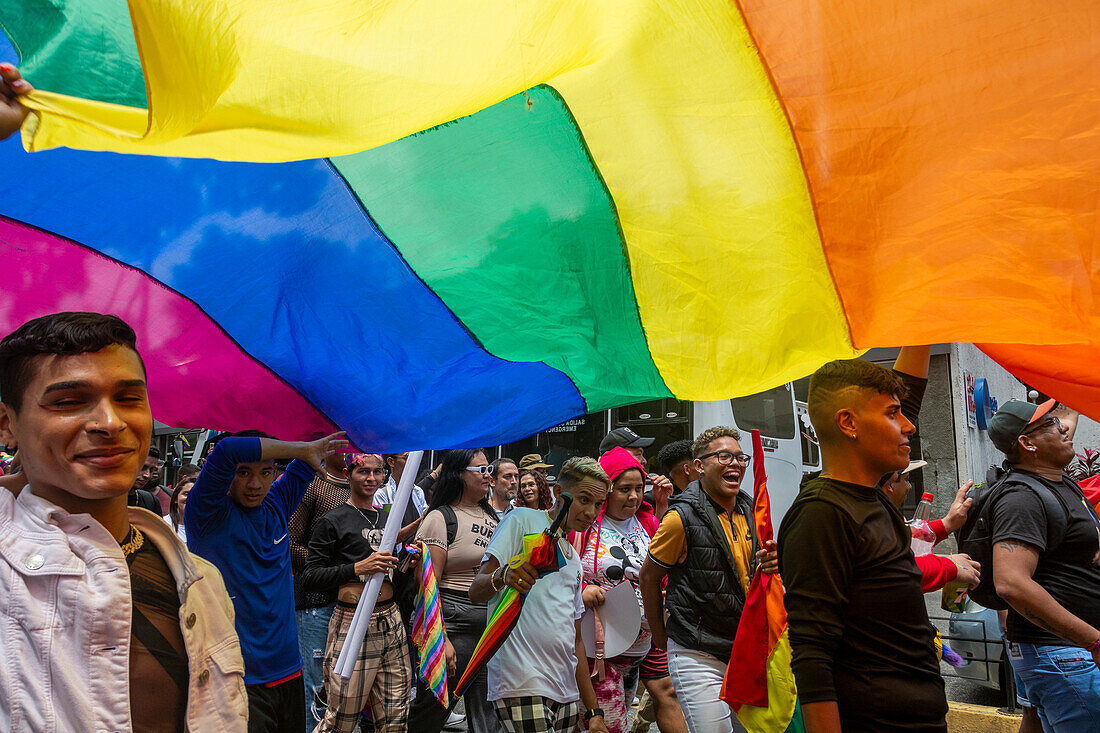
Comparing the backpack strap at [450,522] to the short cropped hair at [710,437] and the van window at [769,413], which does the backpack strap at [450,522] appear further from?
the van window at [769,413]

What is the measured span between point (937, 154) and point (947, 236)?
0.74 ft

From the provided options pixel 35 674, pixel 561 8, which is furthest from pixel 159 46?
pixel 35 674

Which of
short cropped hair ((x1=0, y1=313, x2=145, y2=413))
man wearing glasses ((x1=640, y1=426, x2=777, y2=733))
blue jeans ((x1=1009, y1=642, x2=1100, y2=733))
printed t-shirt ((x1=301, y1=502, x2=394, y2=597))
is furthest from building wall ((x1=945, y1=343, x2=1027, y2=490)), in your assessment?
short cropped hair ((x1=0, y1=313, x2=145, y2=413))

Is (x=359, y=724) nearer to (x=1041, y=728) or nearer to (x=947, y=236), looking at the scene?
(x=1041, y=728)

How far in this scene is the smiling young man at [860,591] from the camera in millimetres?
2672

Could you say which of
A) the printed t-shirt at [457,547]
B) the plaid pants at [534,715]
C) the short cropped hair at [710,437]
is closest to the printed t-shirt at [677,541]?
the short cropped hair at [710,437]

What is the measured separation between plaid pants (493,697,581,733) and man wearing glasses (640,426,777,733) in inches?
26.0

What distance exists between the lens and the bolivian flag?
3.49m

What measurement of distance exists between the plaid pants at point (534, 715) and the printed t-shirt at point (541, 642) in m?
0.04

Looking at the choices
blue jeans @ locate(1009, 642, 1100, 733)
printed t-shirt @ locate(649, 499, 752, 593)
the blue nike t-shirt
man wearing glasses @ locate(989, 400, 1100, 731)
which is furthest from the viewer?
printed t-shirt @ locate(649, 499, 752, 593)

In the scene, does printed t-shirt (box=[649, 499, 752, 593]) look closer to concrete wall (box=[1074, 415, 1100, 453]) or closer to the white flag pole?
the white flag pole

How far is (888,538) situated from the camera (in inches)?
114

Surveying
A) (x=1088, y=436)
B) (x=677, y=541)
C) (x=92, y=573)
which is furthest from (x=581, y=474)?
(x=1088, y=436)

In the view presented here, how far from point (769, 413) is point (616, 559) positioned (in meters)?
6.10
